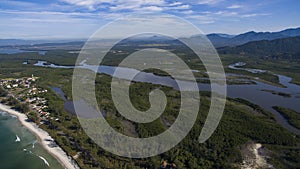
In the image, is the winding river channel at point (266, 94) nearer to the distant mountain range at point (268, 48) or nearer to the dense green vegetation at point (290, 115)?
the dense green vegetation at point (290, 115)

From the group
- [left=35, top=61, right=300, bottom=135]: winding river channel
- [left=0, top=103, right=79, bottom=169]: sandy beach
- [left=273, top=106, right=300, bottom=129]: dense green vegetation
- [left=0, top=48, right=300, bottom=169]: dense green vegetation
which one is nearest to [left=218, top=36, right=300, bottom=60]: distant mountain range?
[left=35, top=61, right=300, bottom=135]: winding river channel

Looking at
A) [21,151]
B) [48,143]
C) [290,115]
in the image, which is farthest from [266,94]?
[21,151]

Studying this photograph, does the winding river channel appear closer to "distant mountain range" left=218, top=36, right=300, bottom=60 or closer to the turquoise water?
the turquoise water

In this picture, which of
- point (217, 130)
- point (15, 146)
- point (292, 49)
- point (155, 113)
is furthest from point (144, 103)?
point (292, 49)

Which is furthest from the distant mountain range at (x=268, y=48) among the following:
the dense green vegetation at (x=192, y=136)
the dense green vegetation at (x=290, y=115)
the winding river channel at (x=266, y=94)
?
the dense green vegetation at (x=192, y=136)

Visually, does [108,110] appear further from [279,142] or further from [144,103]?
[279,142]

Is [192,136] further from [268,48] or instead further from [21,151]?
[268,48]

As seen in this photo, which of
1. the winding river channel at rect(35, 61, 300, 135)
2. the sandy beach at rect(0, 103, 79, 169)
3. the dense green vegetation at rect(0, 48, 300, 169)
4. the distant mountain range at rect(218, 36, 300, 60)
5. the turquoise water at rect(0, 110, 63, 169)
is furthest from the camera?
the distant mountain range at rect(218, 36, 300, 60)
